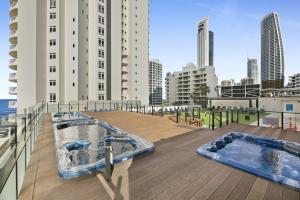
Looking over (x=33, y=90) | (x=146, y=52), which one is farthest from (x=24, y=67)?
(x=146, y=52)

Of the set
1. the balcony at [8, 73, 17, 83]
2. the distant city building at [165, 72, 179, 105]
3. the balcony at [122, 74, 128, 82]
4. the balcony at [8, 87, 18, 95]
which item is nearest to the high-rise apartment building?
the balcony at [8, 87, 18, 95]

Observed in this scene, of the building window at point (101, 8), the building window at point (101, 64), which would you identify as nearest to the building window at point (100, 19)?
the building window at point (101, 8)

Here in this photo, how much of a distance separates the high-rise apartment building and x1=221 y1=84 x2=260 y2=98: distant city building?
63949 millimetres

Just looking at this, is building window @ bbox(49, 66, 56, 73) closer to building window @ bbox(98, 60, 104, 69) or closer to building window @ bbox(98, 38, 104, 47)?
building window @ bbox(98, 60, 104, 69)

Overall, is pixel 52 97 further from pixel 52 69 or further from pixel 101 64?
pixel 101 64

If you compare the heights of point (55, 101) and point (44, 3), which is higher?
point (44, 3)

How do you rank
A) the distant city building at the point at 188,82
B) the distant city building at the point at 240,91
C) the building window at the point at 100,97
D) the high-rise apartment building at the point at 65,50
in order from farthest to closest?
the distant city building at the point at 240,91 → the distant city building at the point at 188,82 → the building window at the point at 100,97 → the high-rise apartment building at the point at 65,50

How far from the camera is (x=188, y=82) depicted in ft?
246

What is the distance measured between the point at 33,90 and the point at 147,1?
33.8 meters

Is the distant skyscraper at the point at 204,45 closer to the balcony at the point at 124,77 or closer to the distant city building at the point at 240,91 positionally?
the distant city building at the point at 240,91

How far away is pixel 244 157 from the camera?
6.85 metres

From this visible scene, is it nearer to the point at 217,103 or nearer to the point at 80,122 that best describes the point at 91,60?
the point at 80,122

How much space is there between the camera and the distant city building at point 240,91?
251 feet

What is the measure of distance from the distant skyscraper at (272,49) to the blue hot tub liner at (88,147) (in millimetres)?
143554
